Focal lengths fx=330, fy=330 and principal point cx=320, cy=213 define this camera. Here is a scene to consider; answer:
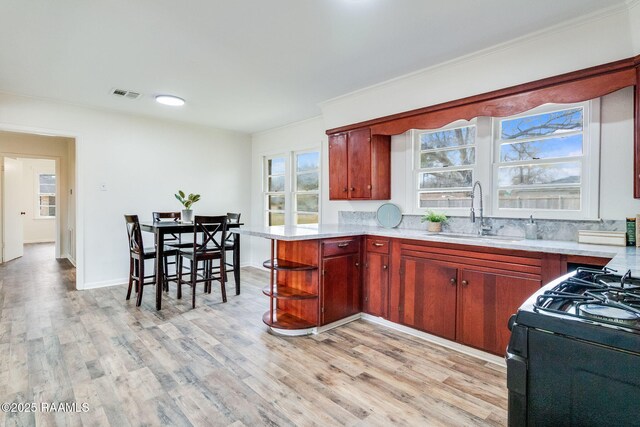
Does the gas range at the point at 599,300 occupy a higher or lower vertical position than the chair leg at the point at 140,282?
higher

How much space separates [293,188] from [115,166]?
2611mm

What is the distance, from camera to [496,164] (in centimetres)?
299

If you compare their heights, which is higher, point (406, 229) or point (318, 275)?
point (406, 229)

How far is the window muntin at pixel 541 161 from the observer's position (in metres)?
2.59

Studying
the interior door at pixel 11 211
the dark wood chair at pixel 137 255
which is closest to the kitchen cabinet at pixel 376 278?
the dark wood chair at pixel 137 255

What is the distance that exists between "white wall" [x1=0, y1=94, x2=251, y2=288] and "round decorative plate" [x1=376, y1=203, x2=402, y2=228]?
3256mm

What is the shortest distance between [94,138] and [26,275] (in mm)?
2588

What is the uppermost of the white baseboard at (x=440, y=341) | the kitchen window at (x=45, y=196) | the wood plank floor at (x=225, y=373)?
the kitchen window at (x=45, y=196)

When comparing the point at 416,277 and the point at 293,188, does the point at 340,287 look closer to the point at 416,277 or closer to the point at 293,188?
the point at 416,277

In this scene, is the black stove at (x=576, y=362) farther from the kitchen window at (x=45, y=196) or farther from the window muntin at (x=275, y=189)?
the kitchen window at (x=45, y=196)

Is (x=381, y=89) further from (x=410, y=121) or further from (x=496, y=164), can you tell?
(x=496, y=164)

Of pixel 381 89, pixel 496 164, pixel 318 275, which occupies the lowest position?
pixel 318 275

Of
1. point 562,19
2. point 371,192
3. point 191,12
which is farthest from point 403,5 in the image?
point 371,192

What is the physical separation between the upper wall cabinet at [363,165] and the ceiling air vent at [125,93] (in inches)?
97.7
